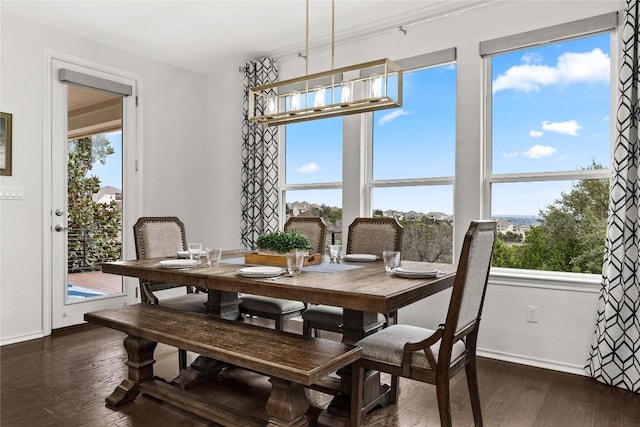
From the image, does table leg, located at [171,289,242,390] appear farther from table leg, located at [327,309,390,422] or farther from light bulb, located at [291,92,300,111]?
light bulb, located at [291,92,300,111]

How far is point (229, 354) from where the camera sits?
6.01 ft

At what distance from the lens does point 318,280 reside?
2.07m

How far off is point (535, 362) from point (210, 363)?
7.51 ft

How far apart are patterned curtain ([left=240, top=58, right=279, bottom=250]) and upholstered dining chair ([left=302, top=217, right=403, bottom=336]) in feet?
4.58

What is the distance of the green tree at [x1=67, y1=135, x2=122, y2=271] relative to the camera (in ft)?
13.2

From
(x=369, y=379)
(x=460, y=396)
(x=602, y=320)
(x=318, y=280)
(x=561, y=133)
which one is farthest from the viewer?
(x=561, y=133)

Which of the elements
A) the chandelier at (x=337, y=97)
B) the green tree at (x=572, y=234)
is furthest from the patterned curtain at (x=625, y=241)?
the chandelier at (x=337, y=97)

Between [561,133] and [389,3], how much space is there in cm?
167

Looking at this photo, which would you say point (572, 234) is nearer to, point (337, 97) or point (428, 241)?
point (428, 241)

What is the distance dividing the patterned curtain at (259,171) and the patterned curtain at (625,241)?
2.94 meters

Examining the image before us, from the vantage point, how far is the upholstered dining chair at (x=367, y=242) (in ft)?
8.98

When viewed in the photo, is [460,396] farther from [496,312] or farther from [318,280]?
[318,280]

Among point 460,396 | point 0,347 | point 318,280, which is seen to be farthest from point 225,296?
point 0,347

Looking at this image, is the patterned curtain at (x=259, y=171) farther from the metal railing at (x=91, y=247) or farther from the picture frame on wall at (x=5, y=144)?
the picture frame on wall at (x=5, y=144)
